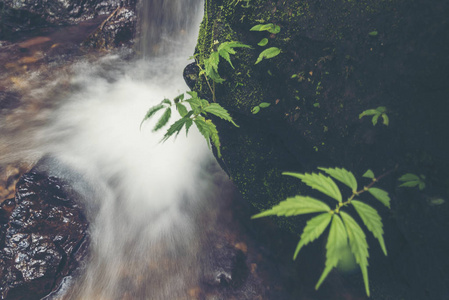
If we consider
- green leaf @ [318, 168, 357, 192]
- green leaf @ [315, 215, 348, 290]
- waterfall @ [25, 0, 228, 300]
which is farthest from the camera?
waterfall @ [25, 0, 228, 300]

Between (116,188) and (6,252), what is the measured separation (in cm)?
146

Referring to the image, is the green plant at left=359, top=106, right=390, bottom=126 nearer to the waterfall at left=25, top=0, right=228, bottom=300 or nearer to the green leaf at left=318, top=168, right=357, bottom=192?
the green leaf at left=318, top=168, right=357, bottom=192

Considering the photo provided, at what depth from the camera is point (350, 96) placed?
81.7 inches

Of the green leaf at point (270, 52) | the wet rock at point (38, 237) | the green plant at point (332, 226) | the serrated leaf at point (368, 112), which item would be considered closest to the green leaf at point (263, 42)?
the green leaf at point (270, 52)

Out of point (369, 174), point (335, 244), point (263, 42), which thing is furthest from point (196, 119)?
point (369, 174)

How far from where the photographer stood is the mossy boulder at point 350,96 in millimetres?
1763

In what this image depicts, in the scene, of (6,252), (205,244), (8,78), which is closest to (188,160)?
(205,244)

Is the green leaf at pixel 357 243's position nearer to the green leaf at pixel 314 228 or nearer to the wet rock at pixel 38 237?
the green leaf at pixel 314 228

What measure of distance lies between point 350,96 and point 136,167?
Answer: 342cm

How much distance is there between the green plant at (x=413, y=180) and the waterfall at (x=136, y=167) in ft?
8.13

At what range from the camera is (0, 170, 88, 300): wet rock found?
9.39 feet

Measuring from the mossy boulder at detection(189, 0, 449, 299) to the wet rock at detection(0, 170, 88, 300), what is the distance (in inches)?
100

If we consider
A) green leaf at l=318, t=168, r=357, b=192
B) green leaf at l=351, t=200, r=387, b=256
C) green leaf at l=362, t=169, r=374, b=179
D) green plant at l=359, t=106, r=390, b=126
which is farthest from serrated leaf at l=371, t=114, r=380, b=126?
green leaf at l=351, t=200, r=387, b=256

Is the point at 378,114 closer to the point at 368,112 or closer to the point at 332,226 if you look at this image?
the point at 368,112
